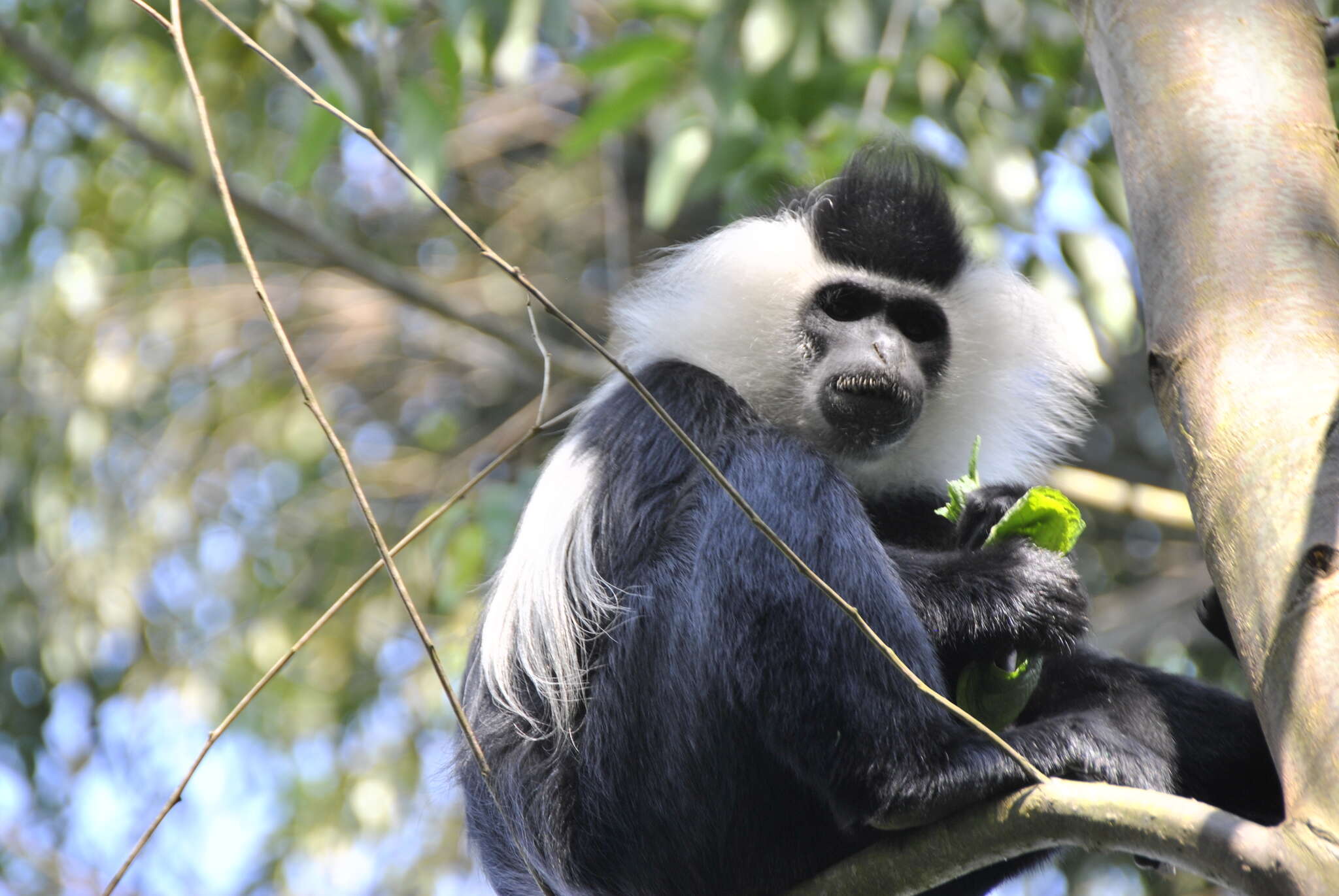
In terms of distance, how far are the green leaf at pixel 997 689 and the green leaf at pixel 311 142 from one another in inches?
91.2

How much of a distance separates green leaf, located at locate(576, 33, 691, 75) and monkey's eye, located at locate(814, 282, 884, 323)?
1.11 m

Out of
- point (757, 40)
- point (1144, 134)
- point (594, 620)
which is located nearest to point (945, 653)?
point (594, 620)

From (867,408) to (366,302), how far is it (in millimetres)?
3949

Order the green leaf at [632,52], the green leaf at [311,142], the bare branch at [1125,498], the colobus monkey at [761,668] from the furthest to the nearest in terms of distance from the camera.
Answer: the bare branch at [1125,498]
the green leaf at [632,52]
the green leaf at [311,142]
the colobus monkey at [761,668]

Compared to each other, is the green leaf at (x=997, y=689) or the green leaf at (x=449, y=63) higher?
the green leaf at (x=449, y=63)

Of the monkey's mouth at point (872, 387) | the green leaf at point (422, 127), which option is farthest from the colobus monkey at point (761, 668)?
the green leaf at point (422, 127)

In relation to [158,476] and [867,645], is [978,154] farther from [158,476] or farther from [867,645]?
[158,476]

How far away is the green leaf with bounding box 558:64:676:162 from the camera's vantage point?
12.6 feet

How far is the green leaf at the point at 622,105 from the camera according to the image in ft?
12.6

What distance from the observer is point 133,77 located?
5211 millimetres

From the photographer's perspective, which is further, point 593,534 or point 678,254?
point 678,254

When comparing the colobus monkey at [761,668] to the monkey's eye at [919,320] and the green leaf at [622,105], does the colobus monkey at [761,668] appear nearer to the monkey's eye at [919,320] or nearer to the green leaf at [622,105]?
the monkey's eye at [919,320]

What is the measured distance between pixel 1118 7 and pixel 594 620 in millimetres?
1344

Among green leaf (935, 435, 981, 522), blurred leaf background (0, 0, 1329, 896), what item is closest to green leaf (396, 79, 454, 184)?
blurred leaf background (0, 0, 1329, 896)
